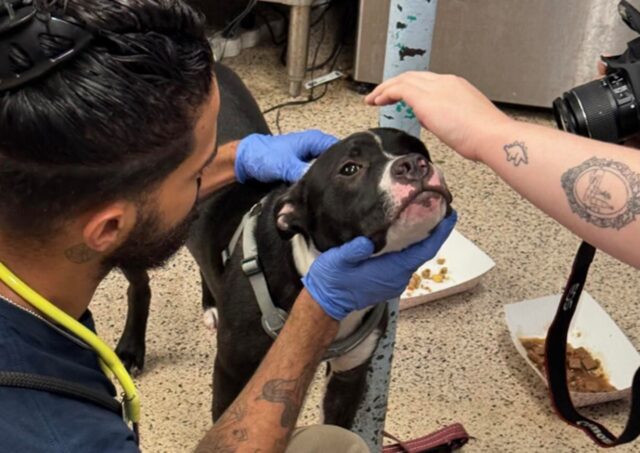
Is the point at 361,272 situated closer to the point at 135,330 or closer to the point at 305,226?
the point at 305,226

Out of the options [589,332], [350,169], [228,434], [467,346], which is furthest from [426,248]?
[589,332]

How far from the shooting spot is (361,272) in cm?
121

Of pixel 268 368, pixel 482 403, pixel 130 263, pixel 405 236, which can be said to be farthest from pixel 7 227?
pixel 482 403

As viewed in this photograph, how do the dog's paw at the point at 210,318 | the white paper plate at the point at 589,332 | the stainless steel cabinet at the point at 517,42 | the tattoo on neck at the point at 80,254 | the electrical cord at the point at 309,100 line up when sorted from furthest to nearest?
the electrical cord at the point at 309,100, the stainless steel cabinet at the point at 517,42, the dog's paw at the point at 210,318, the white paper plate at the point at 589,332, the tattoo on neck at the point at 80,254

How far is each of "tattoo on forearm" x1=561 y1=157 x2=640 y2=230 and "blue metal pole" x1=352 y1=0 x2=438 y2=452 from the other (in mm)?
342

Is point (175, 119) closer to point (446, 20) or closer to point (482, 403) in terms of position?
point (482, 403)

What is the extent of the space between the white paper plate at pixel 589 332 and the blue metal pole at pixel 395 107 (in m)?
0.53

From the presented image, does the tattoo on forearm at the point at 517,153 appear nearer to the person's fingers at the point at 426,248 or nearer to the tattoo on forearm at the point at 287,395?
the person's fingers at the point at 426,248

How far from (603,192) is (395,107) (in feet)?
1.37

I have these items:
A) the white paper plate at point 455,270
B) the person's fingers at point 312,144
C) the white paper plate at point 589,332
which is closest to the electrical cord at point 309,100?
the white paper plate at point 455,270

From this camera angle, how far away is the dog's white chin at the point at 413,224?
3.87 feet

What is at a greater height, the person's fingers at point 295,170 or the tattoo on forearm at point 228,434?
the person's fingers at point 295,170

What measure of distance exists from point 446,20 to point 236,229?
1454 mm

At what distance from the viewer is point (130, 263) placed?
100cm
